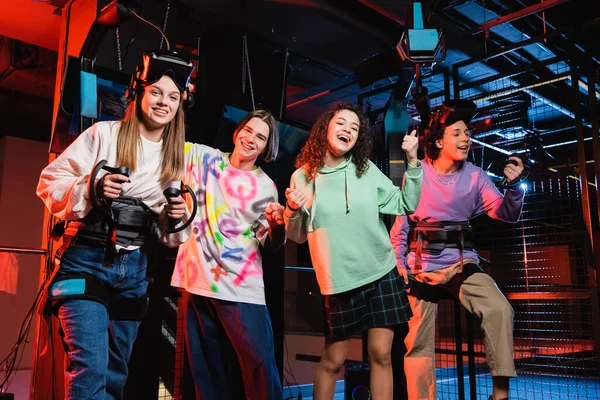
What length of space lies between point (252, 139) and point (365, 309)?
115cm

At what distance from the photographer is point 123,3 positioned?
2885 millimetres

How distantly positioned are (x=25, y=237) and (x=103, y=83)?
555cm

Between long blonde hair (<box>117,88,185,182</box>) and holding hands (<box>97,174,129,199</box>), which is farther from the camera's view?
long blonde hair (<box>117,88,185,182</box>)

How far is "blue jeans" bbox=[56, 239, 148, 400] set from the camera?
1944mm

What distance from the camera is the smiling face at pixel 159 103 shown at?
7.71 ft

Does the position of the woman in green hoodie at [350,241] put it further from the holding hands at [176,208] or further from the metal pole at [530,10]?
the metal pole at [530,10]

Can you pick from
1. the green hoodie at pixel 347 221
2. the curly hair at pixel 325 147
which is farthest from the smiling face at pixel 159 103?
the curly hair at pixel 325 147

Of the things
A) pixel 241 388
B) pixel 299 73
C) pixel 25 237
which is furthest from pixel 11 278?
pixel 241 388

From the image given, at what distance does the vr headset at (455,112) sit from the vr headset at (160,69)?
191 cm

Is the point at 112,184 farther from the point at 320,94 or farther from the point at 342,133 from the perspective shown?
the point at 320,94

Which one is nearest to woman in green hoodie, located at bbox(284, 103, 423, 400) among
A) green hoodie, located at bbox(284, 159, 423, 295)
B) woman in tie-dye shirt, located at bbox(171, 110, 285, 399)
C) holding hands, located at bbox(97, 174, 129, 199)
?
green hoodie, located at bbox(284, 159, 423, 295)

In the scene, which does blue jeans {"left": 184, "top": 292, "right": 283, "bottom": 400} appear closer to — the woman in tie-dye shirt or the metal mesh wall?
the woman in tie-dye shirt

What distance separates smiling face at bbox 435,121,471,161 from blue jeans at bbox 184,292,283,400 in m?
1.71

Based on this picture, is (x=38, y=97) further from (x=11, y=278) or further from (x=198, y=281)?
(x=198, y=281)
